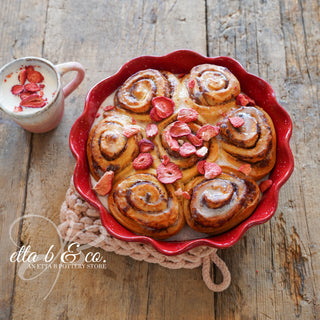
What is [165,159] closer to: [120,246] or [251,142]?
[251,142]

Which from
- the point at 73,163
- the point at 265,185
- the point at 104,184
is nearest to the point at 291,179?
the point at 265,185

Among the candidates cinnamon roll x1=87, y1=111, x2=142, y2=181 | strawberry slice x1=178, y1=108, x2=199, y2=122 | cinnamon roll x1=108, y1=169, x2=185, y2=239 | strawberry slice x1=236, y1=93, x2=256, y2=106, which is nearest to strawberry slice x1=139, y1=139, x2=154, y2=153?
cinnamon roll x1=87, y1=111, x2=142, y2=181

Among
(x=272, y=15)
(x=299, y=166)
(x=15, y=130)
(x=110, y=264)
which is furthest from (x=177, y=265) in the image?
(x=272, y=15)

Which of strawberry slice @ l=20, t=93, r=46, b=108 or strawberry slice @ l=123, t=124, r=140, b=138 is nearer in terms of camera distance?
strawberry slice @ l=123, t=124, r=140, b=138

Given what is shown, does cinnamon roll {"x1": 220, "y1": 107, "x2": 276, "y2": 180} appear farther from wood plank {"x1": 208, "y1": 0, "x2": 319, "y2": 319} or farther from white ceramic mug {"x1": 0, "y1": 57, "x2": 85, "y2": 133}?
white ceramic mug {"x1": 0, "y1": 57, "x2": 85, "y2": 133}

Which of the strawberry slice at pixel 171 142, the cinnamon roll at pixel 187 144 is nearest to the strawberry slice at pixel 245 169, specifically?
the cinnamon roll at pixel 187 144

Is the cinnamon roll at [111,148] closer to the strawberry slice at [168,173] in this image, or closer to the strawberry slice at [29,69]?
the strawberry slice at [168,173]
